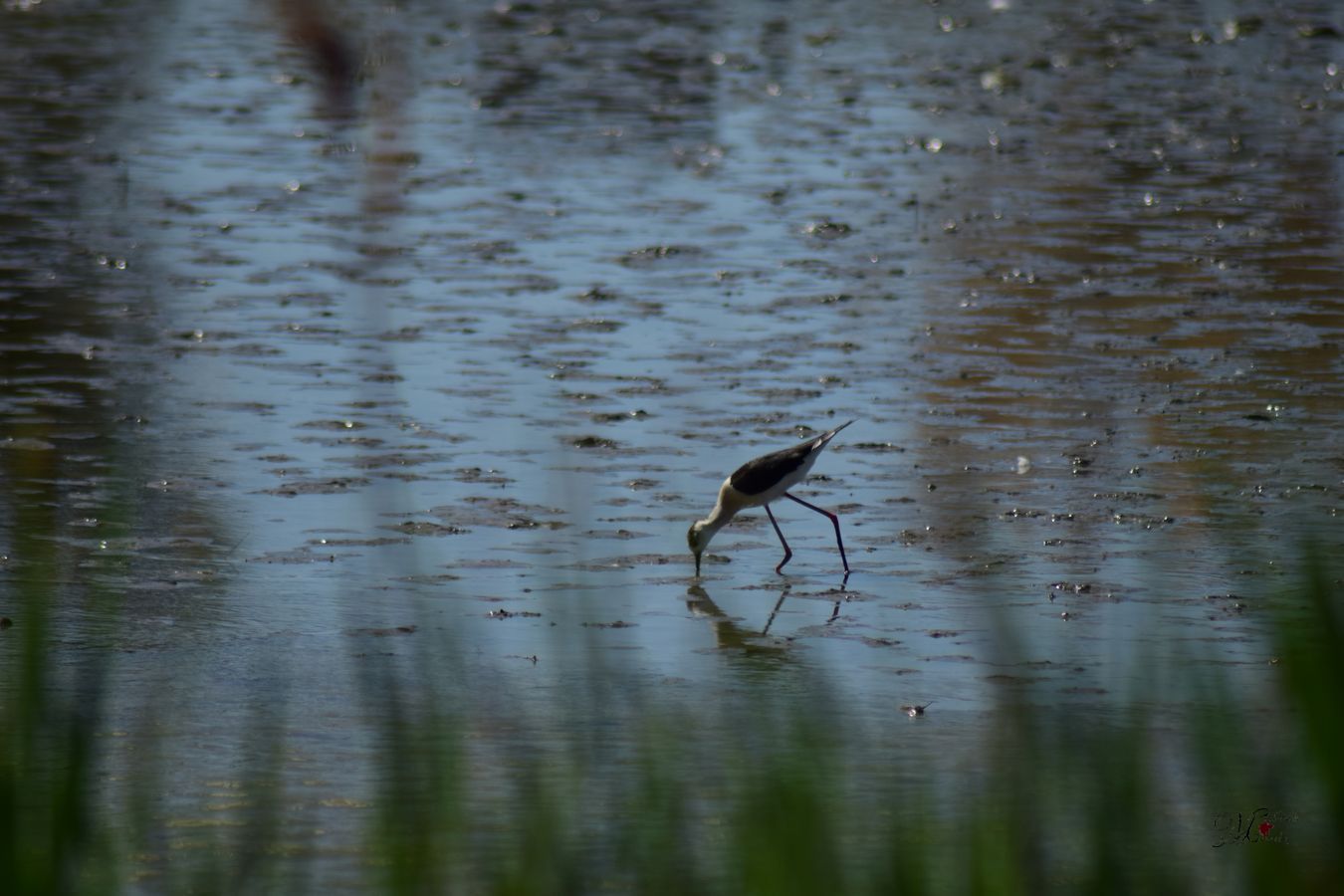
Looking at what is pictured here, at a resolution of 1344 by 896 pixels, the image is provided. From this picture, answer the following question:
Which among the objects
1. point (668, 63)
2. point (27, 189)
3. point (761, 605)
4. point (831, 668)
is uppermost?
point (831, 668)

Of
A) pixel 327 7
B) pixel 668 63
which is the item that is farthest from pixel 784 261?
pixel 327 7

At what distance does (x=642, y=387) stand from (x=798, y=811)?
7896 millimetres

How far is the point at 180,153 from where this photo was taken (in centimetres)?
1723

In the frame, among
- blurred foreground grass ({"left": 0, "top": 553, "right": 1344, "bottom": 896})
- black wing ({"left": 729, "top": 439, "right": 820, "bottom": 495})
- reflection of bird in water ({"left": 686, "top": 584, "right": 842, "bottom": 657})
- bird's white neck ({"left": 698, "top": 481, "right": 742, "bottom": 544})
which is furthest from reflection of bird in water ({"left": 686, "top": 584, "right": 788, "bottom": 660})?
blurred foreground grass ({"left": 0, "top": 553, "right": 1344, "bottom": 896})

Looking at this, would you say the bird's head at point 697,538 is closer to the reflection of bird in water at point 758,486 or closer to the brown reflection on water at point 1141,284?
the reflection of bird in water at point 758,486

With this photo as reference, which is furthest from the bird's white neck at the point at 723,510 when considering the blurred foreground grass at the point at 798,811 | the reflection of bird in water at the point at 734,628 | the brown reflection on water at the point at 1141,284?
the blurred foreground grass at the point at 798,811

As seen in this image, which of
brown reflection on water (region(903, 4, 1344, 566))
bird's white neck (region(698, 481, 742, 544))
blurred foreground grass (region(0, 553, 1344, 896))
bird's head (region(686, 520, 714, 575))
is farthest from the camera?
brown reflection on water (region(903, 4, 1344, 566))

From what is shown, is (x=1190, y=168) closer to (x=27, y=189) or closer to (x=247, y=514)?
(x=27, y=189)

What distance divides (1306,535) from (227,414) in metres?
7.70

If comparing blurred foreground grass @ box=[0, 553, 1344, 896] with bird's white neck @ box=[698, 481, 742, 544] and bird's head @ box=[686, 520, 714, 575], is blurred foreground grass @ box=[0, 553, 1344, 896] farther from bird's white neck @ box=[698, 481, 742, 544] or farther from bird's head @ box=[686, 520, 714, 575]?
bird's white neck @ box=[698, 481, 742, 544]

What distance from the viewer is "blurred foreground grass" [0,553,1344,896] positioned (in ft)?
7.98

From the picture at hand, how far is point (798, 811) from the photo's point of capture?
2.33 metres

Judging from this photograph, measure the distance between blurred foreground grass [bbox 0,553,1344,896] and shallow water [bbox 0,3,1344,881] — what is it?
→ 147mm

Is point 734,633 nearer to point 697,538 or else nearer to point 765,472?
point 697,538
